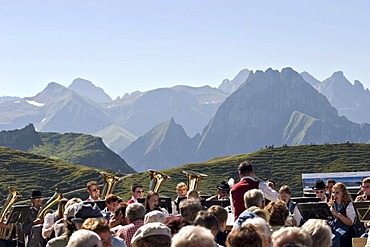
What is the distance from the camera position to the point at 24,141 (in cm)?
13562

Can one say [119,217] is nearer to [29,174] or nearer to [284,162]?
[284,162]

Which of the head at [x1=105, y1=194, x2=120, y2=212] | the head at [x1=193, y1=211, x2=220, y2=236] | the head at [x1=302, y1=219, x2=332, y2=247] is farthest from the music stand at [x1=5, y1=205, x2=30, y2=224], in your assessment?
the head at [x1=302, y1=219, x2=332, y2=247]

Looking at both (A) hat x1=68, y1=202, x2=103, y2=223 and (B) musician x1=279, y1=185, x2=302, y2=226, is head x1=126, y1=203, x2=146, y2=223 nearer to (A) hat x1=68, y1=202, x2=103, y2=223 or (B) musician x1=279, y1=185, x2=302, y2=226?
(A) hat x1=68, y1=202, x2=103, y2=223

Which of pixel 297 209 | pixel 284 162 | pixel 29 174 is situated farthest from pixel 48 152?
pixel 297 209

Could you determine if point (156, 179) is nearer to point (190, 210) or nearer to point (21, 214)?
point (21, 214)

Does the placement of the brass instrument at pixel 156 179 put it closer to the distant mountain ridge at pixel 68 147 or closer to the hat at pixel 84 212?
the hat at pixel 84 212

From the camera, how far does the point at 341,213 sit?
1151 cm

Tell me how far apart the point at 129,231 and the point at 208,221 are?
1.22 meters

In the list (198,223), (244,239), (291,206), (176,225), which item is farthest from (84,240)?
(291,206)

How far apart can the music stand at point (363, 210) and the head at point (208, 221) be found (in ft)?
13.8

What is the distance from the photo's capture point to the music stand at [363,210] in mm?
11297

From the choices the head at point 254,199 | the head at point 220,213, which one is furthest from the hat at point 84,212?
the head at point 254,199

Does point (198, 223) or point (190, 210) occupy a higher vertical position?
point (190, 210)

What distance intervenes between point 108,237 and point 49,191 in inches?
1831
